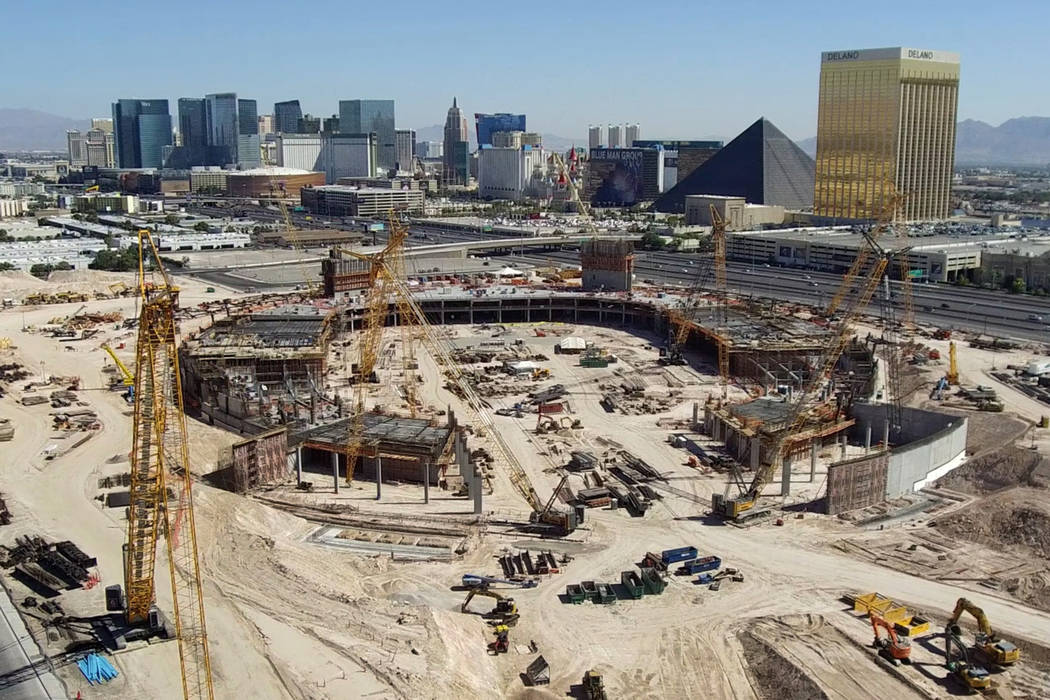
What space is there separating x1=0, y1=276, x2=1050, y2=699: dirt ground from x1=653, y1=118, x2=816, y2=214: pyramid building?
94.2 m

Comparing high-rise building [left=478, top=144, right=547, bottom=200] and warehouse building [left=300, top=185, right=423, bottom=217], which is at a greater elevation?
high-rise building [left=478, top=144, right=547, bottom=200]

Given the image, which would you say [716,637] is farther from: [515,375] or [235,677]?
[515,375]

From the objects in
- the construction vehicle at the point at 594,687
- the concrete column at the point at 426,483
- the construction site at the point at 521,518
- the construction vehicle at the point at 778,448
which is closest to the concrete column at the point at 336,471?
the construction site at the point at 521,518

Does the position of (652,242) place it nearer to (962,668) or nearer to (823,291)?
(823,291)

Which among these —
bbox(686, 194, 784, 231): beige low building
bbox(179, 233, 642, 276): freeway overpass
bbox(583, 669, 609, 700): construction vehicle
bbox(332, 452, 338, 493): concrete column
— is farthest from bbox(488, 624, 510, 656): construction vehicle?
bbox(686, 194, 784, 231): beige low building

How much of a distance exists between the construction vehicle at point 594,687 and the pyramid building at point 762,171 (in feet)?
353

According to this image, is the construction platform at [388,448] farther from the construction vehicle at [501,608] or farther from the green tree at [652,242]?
the green tree at [652,242]

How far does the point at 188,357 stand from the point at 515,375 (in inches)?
568

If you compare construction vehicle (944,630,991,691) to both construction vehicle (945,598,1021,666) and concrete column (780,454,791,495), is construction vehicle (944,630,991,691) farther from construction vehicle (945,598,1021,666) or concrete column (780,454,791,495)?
concrete column (780,454,791,495)

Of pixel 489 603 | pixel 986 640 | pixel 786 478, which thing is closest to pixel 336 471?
pixel 489 603

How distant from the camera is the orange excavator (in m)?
20.8

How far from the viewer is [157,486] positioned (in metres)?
20.9

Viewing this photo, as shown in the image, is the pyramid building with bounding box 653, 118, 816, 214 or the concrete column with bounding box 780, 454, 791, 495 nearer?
the concrete column with bounding box 780, 454, 791, 495

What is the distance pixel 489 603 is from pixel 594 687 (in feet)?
14.6
